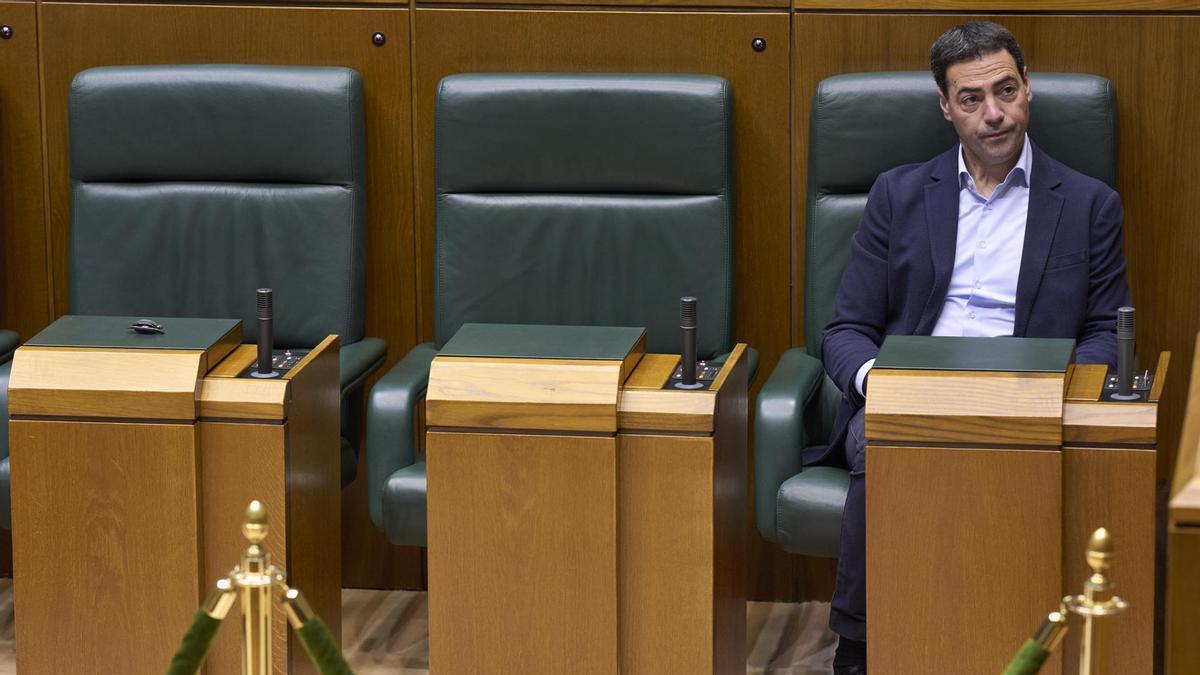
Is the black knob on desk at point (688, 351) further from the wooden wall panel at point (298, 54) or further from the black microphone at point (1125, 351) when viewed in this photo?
the wooden wall panel at point (298, 54)

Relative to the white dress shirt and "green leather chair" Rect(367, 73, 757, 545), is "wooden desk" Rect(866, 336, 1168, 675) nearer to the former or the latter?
the white dress shirt

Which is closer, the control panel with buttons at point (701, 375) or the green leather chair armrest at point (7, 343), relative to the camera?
the control panel with buttons at point (701, 375)

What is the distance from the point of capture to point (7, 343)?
2.83 metres

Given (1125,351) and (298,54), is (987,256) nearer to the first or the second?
(1125,351)

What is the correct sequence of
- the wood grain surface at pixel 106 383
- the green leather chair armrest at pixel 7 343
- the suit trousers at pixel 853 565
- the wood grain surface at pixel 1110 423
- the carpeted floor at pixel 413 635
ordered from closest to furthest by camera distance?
the wood grain surface at pixel 1110 423 < the wood grain surface at pixel 106 383 < the suit trousers at pixel 853 565 < the carpeted floor at pixel 413 635 < the green leather chair armrest at pixel 7 343

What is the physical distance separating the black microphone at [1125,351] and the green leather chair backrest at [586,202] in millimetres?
766

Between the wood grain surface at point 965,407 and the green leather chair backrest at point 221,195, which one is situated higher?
the green leather chair backrest at point 221,195

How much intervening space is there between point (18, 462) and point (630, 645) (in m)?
0.81

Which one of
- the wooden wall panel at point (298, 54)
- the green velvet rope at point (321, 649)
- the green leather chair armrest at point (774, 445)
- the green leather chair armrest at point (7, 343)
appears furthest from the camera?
the wooden wall panel at point (298, 54)

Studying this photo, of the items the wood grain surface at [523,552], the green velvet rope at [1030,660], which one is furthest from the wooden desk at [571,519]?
the green velvet rope at [1030,660]

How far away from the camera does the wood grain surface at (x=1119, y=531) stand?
211cm

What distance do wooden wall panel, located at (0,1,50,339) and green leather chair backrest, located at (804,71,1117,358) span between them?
130 cm

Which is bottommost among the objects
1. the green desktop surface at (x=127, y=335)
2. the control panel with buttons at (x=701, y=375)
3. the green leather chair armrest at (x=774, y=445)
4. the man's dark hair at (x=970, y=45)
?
the green leather chair armrest at (x=774, y=445)

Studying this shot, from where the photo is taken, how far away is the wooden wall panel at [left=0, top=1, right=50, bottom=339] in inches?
117
